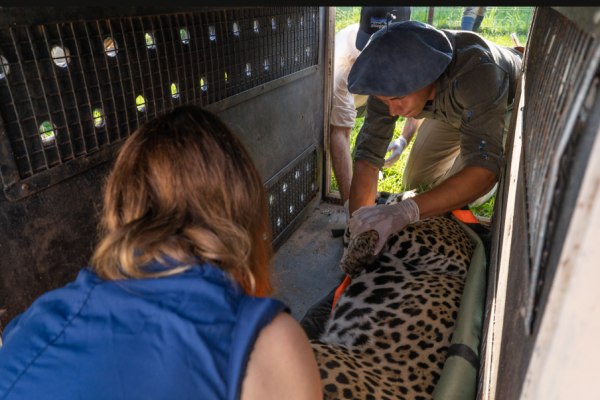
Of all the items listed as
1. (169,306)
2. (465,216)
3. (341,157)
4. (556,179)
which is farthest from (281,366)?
(341,157)

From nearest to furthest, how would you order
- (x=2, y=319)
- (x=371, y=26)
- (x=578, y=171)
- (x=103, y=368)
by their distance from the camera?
(x=578, y=171)
(x=103, y=368)
(x=2, y=319)
(x=371, y=26)

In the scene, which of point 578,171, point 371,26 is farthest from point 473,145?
point 578,171

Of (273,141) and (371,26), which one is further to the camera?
(371,26)

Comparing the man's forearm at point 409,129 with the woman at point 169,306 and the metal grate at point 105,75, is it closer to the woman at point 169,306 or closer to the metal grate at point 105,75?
the metal grate at point 105,75

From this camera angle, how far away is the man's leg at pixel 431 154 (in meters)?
3.56

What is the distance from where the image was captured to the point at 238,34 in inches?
86.4

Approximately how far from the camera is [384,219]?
89.6 inches

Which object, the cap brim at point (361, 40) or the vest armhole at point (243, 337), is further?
the cap brim at point (361, 40)

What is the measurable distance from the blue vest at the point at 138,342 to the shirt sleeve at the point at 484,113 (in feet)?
5.74

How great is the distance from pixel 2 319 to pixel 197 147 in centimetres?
86

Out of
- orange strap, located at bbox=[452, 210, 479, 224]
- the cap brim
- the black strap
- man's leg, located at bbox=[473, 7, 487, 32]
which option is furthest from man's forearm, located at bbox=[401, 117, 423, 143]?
man's leg, located at bbox=[473, 7, 487, 32]

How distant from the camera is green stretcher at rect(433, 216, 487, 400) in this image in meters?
1.41

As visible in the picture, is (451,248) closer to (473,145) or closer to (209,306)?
(473,145)

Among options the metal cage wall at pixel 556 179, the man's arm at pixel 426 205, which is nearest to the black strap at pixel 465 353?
the metal cage wall at pixel 556 179
